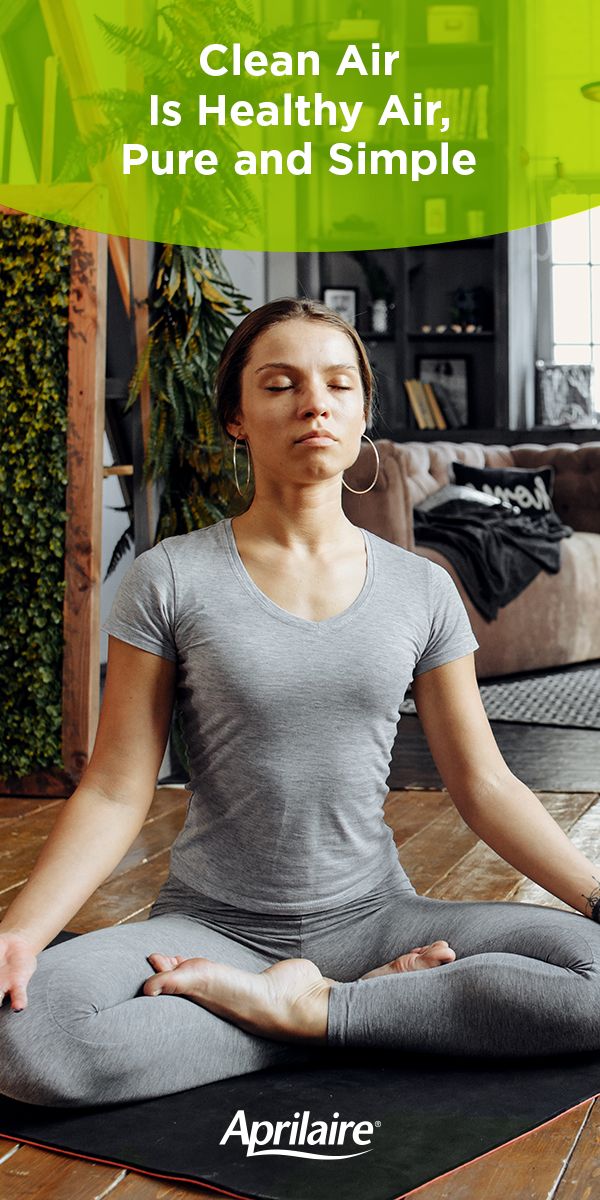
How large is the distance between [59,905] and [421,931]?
438mm

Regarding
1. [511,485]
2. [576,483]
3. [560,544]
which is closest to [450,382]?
[576,483]

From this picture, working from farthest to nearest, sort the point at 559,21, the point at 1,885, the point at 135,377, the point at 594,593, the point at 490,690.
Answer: the point at 559,21, the point at 594,593, the point at 490,690, the point at 135,377, the point at 1,885

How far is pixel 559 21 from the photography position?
781cm

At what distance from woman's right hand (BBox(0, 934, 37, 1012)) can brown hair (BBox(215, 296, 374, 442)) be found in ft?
2.25

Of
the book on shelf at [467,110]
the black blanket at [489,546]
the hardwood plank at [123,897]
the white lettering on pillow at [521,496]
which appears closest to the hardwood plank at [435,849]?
the hardwood plank at [123,897]

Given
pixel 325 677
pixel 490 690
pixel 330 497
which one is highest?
pixel 330 497

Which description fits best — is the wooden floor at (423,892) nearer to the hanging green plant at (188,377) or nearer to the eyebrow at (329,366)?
the hanging green plant at (188,377)

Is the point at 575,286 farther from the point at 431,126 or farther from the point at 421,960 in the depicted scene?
the point at 421,960

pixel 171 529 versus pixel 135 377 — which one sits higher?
pixel 135 377

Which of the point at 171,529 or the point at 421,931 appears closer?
the point at 421,931

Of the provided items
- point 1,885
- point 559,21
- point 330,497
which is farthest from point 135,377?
point 559,21

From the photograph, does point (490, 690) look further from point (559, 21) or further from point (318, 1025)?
point (559, 21)

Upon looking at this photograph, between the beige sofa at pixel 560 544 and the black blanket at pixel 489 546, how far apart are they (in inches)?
1.6

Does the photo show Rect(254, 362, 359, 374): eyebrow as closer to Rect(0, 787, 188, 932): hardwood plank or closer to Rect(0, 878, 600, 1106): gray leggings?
Rect(0, 878, 600, 1106): gray leggings
